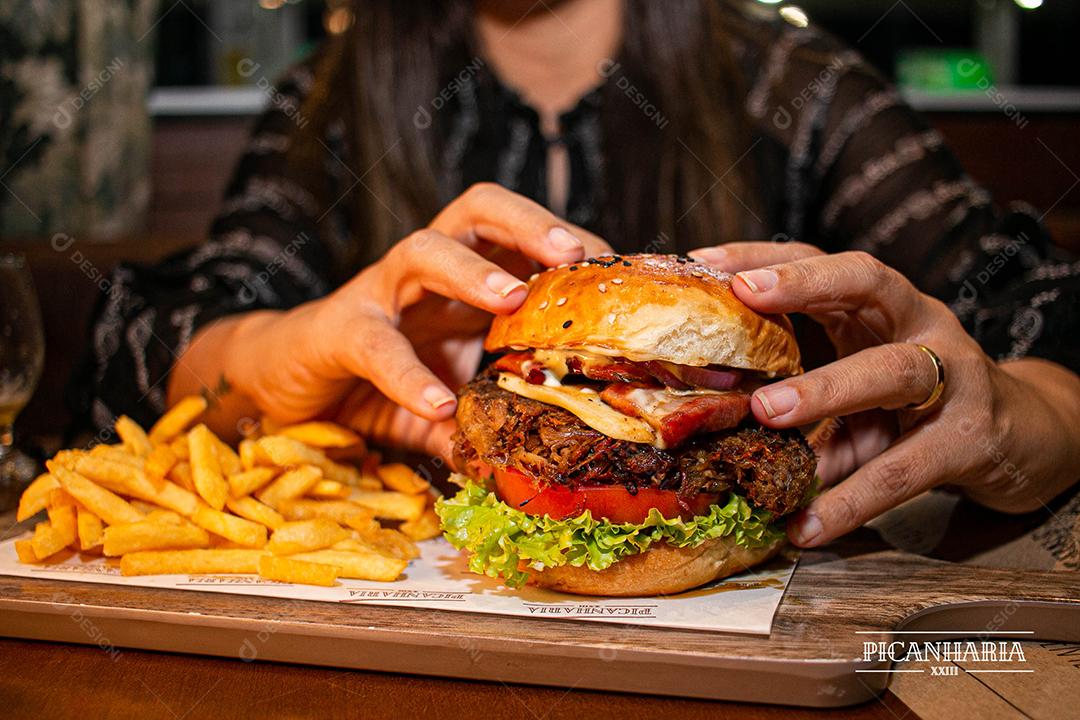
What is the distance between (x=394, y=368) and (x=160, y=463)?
1.76 feet

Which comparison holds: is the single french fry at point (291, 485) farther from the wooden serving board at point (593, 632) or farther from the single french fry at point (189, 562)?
the wooden serving board at point (593, 632)

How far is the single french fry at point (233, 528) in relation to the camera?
71.6 inches

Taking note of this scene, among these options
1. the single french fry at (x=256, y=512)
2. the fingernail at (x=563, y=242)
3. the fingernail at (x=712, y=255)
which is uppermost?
the fingernail at (x=563, y=242)

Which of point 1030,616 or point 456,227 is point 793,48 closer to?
point 456,227

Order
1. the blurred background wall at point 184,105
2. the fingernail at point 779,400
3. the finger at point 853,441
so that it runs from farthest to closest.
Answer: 1. the blurred background wall at point 184,105
2. the finger at point 853,441
3. the fingernail at point 779,400

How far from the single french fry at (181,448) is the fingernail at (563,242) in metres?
0.89

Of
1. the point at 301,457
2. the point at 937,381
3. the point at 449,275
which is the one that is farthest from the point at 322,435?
the point at 937,381

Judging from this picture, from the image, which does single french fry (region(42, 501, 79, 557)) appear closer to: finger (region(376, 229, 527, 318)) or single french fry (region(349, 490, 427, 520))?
single french fry (region(349, 490, 427, 520))

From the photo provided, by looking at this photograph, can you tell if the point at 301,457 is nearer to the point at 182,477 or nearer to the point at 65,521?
the point at 182,477

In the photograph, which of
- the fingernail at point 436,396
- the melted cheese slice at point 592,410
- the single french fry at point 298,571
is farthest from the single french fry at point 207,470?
the melted cheese slice at point 592,410

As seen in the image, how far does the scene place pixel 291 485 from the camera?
1939 mm

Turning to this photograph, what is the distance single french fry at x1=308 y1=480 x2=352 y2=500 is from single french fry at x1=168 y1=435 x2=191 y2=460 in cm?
29

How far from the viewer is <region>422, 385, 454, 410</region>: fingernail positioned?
182cm

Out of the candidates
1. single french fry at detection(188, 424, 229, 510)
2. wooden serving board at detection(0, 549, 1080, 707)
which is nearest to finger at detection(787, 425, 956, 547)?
wooden serving board at detection(0, 549, 1080, 707)
